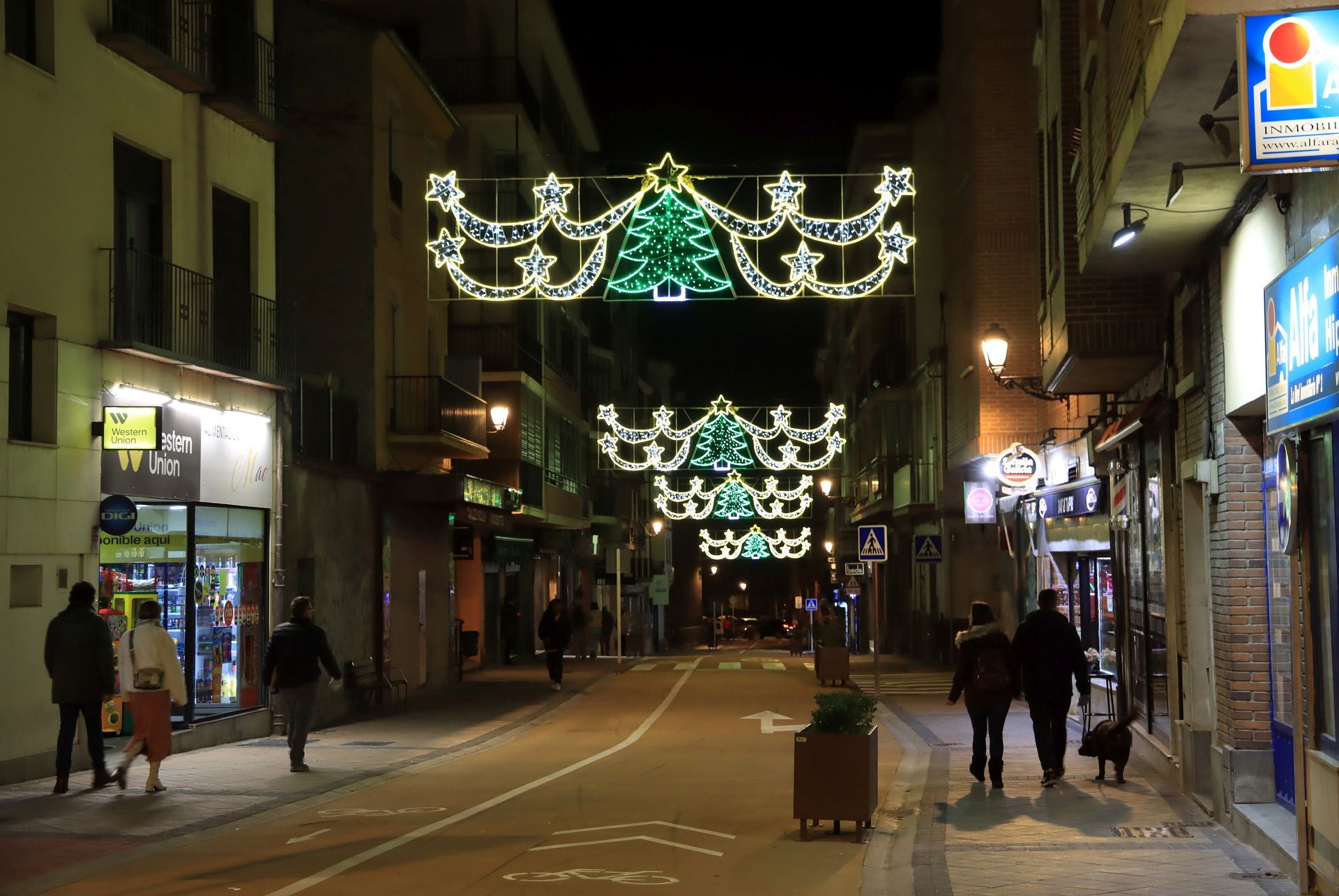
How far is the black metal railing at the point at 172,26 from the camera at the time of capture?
16.8 metres

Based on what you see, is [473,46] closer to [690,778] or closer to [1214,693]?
[690,778]

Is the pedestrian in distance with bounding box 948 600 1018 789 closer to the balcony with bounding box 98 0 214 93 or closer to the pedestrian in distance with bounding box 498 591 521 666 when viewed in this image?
the balcony with bounding box 98 0 214 93

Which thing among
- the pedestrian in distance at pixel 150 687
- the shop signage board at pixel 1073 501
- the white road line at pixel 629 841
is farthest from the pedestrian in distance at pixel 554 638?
the white road line at pixel 629 841

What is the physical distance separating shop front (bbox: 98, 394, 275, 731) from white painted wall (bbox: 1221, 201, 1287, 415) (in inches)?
431

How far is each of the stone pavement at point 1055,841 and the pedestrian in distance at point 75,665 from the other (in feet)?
24.6

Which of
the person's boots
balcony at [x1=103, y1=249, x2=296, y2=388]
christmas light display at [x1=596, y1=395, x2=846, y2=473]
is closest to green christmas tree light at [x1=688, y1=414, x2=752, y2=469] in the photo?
christmas light display at [x1=596, y1=395, x2=846, y2=473]

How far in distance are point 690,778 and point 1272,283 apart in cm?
825

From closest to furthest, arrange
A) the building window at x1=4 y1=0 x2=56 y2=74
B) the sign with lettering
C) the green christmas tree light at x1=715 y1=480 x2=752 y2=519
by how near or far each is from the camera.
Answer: the sign with lettering < the building window at x1=4 y1=0 x2=56 y2=74 < the green christmas tree light at x1=715 y1=480 x2=752 y2=519

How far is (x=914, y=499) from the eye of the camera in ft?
→ 134

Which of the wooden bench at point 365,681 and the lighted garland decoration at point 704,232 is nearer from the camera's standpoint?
the lighted garland decoration at point 704,232

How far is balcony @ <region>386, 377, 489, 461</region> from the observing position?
27188 mm

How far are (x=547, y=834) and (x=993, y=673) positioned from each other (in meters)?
4.99

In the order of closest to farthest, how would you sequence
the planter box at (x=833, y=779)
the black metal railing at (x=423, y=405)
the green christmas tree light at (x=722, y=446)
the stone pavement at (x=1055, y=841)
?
the stone pavement at (x=1055, y=841), the planter box at (x=833, y=779), the black metal railing at (x=423, y=405), the green christmas tree light at (x=722, y=446)

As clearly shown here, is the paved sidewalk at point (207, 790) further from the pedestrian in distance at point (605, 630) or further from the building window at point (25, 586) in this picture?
the pedestrian in distance at point (605, 630)
